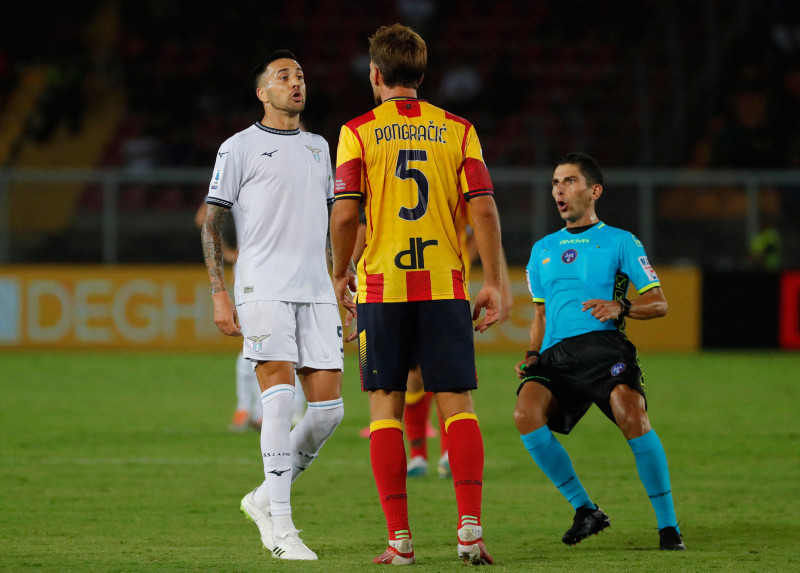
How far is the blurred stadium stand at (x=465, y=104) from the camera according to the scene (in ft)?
57.6

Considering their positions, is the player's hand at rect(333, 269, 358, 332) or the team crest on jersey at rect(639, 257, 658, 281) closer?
the player's hand at rect(333, 269, 358, 332)

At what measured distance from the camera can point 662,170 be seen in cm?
2030

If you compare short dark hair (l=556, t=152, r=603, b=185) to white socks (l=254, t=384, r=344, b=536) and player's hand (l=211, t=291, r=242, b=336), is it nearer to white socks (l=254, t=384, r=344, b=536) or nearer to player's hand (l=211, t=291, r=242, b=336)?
white socks (l=254, t=384, r=344, b=536)

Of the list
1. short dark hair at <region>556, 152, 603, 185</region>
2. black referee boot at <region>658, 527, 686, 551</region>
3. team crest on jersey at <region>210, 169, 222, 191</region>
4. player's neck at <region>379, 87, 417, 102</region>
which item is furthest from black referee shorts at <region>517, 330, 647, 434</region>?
team crest on jersey at <region>210, 169, 222, 191</region>

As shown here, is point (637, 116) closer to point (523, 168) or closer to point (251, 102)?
point (523, 168)

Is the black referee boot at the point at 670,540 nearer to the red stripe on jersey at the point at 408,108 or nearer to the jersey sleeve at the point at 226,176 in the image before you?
the red stripe on jersey at the point at 408,108

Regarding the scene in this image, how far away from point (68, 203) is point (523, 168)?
7216 millimetres

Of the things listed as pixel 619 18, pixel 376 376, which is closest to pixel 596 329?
pixel 376 376

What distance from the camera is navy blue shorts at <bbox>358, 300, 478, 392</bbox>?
4969 millimetres

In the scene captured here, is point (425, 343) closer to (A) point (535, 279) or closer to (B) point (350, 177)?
(B) point (350, 177)

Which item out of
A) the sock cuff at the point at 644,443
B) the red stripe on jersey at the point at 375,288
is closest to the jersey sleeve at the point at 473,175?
the red stripe on jersey at the point at 375,288

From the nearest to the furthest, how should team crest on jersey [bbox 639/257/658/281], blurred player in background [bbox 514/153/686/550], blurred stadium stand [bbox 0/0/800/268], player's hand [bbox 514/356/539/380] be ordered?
blurred player in background [bbox 514/153/686/550]
team crest on jersey [bbox 639/257/658/281]
player's hand [bbox 514/356/539/380]
blurred stadium stand [bbox 0/0/800/268]

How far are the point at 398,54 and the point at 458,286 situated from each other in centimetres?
100

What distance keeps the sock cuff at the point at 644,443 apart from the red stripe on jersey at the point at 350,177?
176cm
